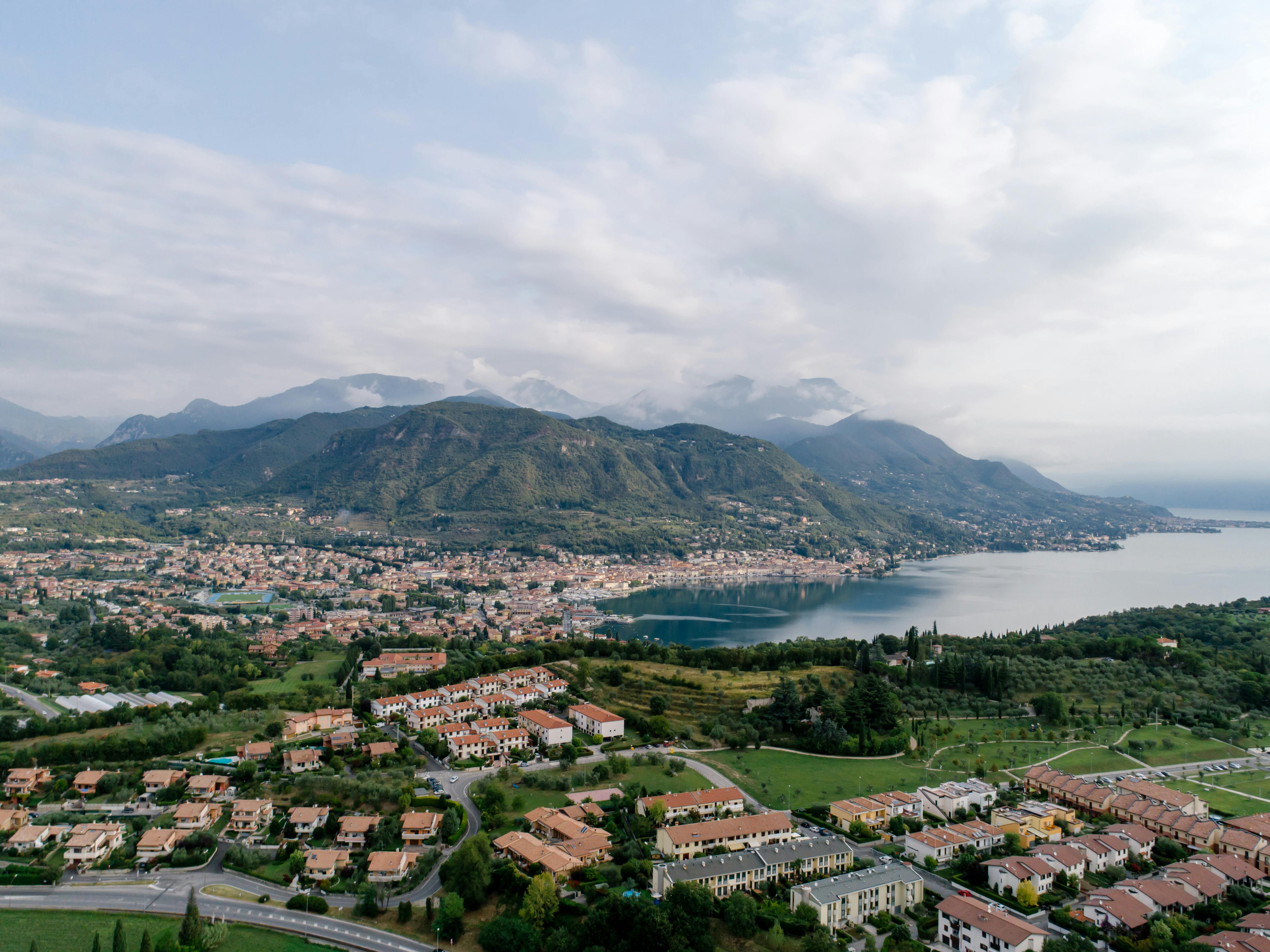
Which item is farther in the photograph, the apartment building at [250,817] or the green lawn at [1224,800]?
the green lawn at [1224,800]

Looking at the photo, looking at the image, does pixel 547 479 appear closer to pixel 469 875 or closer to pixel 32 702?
pixel 32 702

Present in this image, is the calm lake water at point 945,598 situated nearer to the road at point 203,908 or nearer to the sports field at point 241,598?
the sports field at point 241,598

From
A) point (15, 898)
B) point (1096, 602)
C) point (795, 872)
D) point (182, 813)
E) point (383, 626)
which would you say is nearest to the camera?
point (15, 898)

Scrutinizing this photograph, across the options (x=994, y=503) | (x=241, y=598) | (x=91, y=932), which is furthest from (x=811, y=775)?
(x=994, y=503)

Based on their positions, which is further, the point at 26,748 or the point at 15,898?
the point at 26,748

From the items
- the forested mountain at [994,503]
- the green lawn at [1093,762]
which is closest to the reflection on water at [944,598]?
the green lawn at [1093,762]

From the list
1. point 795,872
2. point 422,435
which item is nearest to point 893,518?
point 422,435

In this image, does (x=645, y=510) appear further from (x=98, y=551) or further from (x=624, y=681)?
(x=624, y=681)
